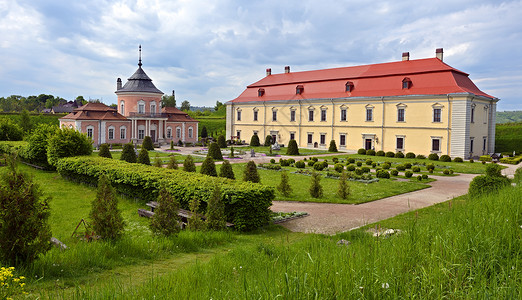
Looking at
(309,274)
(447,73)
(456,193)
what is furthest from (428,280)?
(447,73)

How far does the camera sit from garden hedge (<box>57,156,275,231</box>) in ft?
31.8

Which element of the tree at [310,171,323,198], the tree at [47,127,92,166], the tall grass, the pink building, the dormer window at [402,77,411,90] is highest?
the dormer window at [402,77,411,90]

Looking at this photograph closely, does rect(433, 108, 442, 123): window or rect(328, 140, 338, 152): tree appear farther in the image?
rect(328, 140, 338, 152): tree

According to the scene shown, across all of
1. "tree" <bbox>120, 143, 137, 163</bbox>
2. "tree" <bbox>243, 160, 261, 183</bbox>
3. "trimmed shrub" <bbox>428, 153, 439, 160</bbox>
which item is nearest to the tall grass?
"tree" <bbox>243, 160, 261, 183</bbox>

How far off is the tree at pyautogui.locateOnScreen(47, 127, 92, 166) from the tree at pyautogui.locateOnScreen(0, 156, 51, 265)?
12521 mm

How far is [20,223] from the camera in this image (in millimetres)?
5672

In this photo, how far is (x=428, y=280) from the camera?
114 inches

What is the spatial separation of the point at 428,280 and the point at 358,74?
40.4 metres

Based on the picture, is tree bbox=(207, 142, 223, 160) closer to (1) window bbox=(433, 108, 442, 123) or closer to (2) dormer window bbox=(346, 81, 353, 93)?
(2) dormer window bbox=(346, 81, 353, 93)

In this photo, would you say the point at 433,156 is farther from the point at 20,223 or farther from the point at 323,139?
the point at 20,223

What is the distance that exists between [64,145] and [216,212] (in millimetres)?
11609

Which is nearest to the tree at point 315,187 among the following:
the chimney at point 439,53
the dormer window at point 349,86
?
the dormer window at point 349,86

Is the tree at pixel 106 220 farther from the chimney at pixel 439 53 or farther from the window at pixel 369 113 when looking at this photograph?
the chimney at pixel 439 53

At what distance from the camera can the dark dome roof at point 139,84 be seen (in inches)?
1845
